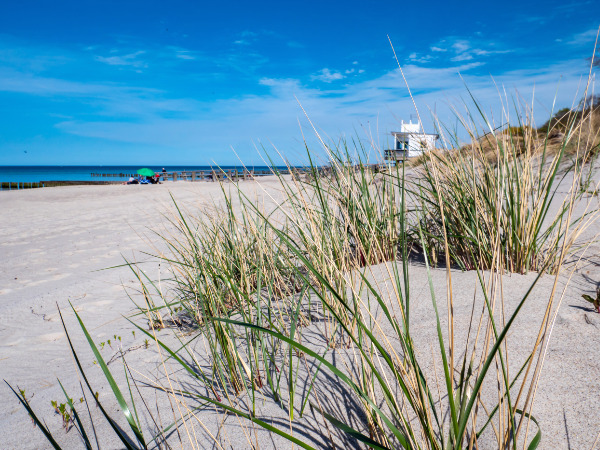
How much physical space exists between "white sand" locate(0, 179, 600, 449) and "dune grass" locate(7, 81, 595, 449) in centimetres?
6

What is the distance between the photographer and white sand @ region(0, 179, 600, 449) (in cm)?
102

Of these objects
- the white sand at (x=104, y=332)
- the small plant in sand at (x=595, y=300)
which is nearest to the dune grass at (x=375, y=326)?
the white sand at (x=104, y=332)

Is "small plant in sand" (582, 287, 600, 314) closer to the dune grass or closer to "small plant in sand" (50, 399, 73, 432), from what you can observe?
the dune grass

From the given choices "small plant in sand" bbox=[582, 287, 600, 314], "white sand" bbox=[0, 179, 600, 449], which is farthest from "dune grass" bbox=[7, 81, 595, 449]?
"small plant in sand" bbox=[582, 287, 600, 314]

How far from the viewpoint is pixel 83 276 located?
12.8ft

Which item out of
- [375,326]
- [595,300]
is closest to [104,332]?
[375,326]

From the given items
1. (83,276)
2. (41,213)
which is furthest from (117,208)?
(83,276)

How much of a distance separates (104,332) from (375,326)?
5.82 feet

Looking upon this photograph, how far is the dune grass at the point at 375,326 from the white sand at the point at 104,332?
6 centimetres

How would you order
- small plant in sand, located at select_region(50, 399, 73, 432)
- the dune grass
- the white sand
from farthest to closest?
small plant in sand, located at select_region(50, 399, 73, 432) → the white sand → the dune grass

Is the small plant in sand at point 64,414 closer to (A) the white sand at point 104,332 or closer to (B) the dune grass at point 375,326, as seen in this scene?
(A) the white sand at point 104,332

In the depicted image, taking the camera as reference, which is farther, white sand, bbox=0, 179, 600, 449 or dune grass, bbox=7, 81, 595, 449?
white sand, bbox=0, 179, 600, 449

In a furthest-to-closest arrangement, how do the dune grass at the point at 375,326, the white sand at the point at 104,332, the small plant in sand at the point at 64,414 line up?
the small plant in sand at the point at 64,414 < the white sand at the point at 104,332 < the dune grass at the point at 375,326

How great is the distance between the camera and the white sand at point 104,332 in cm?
102
